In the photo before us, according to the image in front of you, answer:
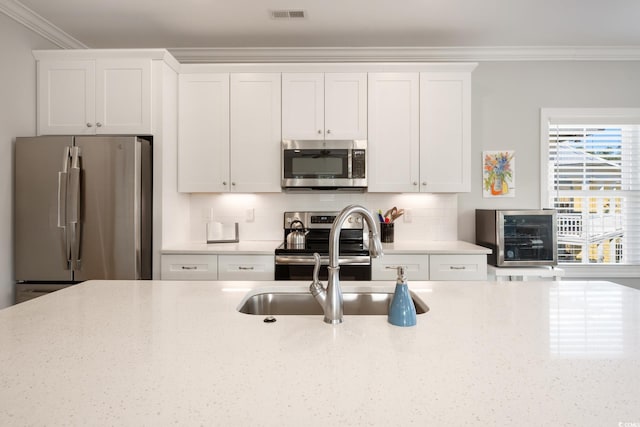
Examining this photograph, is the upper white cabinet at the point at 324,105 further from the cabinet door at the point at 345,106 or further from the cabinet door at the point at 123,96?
the cabinet door at the point at 123,96

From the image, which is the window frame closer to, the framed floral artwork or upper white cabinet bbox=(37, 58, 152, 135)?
the framed floral artwork

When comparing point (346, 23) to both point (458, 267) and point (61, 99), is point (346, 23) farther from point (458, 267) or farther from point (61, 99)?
point (61, 99)

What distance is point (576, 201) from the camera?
3484mm

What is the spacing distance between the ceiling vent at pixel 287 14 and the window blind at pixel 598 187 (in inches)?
98.7

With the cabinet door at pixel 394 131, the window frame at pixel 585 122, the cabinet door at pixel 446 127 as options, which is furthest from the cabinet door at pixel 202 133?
the window frame at pixel 585 122

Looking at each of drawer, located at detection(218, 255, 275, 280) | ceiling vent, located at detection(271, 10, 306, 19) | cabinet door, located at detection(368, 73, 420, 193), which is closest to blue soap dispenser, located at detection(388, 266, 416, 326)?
drawer, located at detection(218, 255, 275, 280)

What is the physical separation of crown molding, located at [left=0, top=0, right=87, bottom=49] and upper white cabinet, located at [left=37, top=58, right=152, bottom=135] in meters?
0.28

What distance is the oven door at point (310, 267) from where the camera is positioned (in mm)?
2789

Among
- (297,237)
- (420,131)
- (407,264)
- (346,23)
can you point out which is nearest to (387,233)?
(407,264)

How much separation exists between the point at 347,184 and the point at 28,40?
107 inches

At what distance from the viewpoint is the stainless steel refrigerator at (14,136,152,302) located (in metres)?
2.66

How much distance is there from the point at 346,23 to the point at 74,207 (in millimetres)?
2464

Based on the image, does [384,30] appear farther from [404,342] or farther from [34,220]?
[34,220]

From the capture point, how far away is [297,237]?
323 cm
